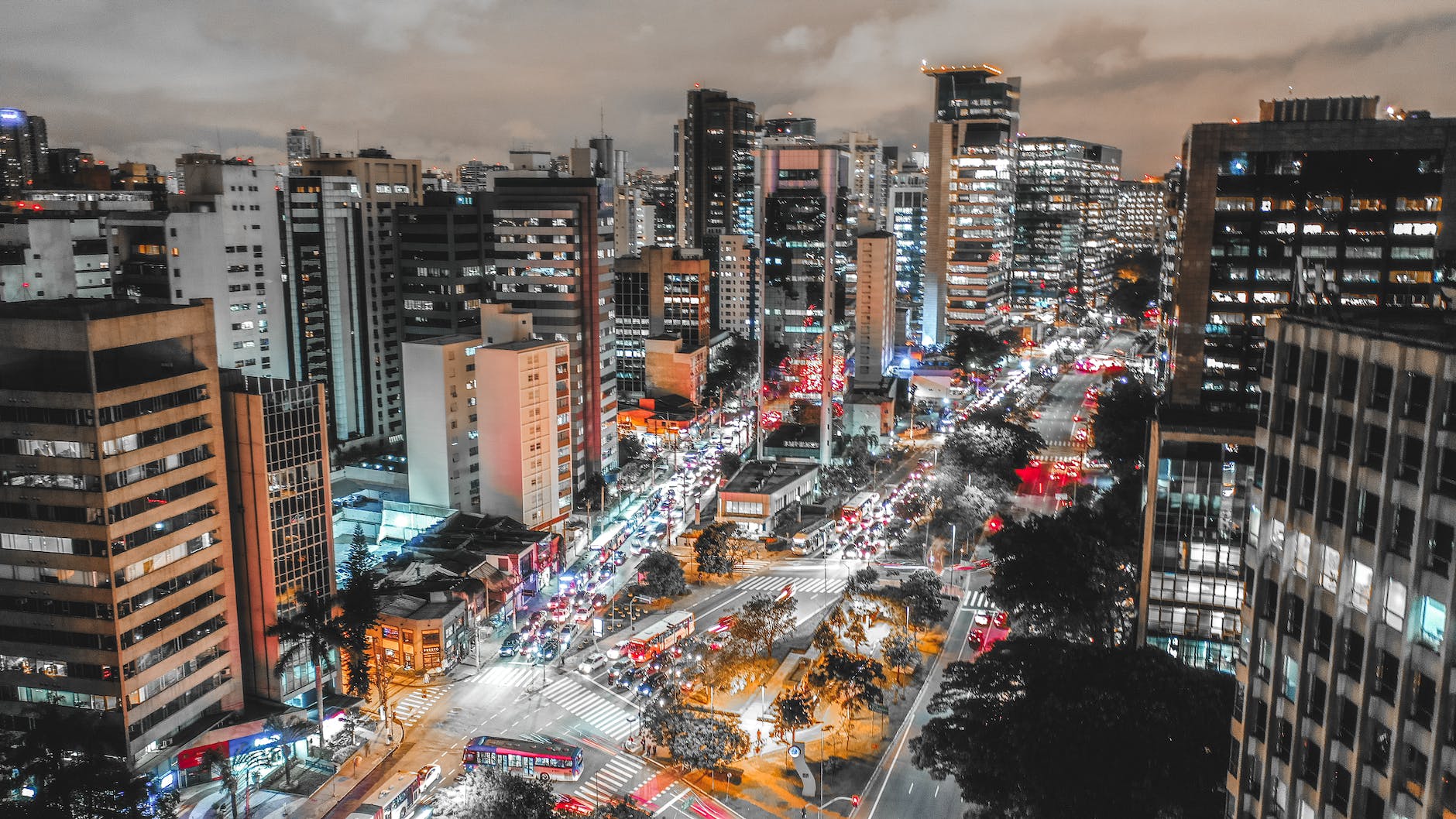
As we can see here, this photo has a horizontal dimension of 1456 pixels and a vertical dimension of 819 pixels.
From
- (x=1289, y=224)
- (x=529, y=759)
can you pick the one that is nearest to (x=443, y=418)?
(x=529, y=759)

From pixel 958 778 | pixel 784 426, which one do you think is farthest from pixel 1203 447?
pixel 784 426

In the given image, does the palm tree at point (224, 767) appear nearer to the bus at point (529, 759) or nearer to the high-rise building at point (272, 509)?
the high-rise building at point (272, 509)

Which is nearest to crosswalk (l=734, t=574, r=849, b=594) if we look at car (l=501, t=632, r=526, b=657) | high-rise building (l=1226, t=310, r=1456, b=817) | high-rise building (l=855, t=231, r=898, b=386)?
car (l=501, t=632, r=526, b=657)

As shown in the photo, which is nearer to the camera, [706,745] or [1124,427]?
[706,745]

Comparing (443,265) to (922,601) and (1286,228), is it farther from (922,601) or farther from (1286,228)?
(1286,228)

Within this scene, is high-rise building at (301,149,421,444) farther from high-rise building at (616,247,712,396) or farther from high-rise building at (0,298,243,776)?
high-rise building at (0,298,243,776)

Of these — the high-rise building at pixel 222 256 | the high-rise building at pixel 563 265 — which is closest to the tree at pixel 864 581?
the high-rise building at pixel 563 265

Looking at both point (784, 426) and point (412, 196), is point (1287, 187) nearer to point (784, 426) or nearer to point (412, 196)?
point (784, 426)
